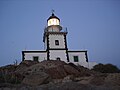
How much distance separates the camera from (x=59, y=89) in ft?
20.9

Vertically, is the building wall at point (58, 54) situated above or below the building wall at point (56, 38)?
below

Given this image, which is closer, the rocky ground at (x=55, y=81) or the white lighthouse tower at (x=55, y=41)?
the rocky ground at (x=55, y=81)

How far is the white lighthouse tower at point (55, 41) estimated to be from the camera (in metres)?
27.0

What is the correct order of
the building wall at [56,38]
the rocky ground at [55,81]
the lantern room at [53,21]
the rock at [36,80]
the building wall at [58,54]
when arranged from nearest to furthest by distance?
the rocky ground at [55,81]
the rock at [36,80]
the building wall at [58,54]
the building wall at [56,38]
the lantern room at [53,21]

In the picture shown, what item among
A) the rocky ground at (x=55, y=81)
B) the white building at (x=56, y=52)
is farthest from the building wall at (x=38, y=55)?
the rocky ground at (x=55, y=81)

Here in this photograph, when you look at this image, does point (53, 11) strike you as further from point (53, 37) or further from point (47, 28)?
point (53, 37)

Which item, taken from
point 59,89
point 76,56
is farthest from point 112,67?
point 59,89

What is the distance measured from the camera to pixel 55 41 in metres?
28.4

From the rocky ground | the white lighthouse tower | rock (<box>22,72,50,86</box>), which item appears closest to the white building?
the white lighthouse tower

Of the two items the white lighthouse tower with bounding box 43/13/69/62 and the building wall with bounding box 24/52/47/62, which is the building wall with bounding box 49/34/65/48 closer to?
the white lighthouse tower with bounding box 43/13/69/62

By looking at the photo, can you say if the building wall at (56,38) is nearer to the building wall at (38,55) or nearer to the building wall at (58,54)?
the building wall at (58,54)

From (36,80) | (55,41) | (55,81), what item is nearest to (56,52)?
(55,41)

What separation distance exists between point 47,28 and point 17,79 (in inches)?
864

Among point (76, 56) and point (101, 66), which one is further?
point (76, 56)
